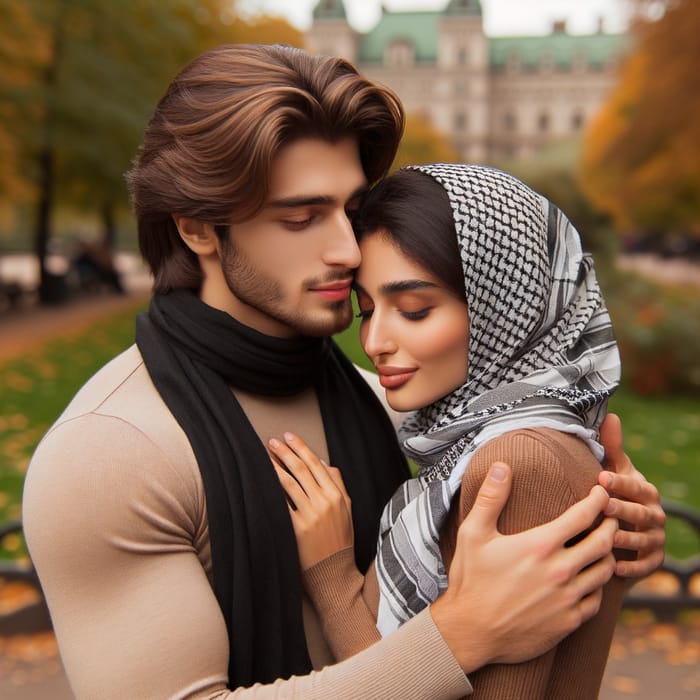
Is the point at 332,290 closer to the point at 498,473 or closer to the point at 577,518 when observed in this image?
the point at 498,473

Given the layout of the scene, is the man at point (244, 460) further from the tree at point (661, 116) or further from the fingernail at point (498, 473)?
the tree at point (661, 116)

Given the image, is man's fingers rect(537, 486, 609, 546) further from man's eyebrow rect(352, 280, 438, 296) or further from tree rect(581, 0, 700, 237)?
tree rect(581, 0, 700, 237)

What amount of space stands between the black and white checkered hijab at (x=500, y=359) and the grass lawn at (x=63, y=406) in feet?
16.0

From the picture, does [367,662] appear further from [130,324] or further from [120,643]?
[130,324]

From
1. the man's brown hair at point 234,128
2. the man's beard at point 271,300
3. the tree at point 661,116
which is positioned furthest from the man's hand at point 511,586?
the tree at point 661,116

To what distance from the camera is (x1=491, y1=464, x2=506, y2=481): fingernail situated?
173 cm

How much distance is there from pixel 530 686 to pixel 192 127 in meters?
1.38

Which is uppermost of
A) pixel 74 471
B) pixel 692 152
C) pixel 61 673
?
pixel 74 471

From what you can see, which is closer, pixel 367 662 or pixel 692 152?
pixel 367 662

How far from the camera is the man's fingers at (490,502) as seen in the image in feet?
5.68

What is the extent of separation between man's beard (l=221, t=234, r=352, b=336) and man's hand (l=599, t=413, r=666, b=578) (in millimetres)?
699

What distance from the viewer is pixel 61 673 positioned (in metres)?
4.81

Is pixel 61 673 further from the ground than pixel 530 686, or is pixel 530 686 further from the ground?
pixel 530 686

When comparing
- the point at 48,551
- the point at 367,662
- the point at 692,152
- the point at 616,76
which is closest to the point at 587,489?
Answer: the point at 367,662
